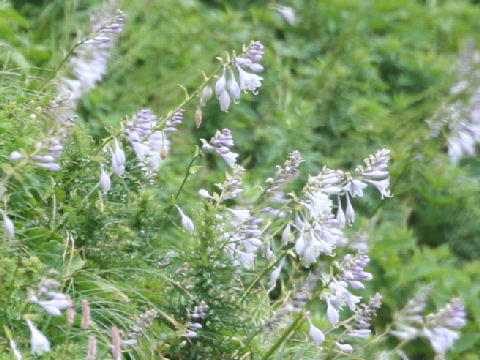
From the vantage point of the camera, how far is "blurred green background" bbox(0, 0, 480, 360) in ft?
17.0

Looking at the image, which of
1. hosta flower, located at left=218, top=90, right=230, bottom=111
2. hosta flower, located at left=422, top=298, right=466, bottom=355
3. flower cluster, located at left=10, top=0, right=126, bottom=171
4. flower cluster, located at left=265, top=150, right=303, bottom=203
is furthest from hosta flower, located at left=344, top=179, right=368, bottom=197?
flower cluster, located at left=10, top=0, right=126, bottom=171

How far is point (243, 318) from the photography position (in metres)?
3.16

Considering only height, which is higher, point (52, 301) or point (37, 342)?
point (52, 301)

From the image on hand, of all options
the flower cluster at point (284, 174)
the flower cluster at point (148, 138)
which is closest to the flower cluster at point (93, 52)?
the flower cluster at point (148, 138)

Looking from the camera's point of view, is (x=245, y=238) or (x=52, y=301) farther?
(x=245, y=238)

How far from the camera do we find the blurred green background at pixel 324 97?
5.17 meters

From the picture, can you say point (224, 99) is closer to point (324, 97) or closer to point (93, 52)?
point (93, 52)

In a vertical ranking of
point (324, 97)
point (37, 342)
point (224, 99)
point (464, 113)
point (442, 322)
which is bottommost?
point (324, 97)

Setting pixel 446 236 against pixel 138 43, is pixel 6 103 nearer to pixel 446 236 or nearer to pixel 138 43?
pixel 138 43

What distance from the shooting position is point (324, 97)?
598 cm

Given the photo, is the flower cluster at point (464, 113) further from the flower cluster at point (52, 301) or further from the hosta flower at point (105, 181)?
the flower cluster at point (52, 301)

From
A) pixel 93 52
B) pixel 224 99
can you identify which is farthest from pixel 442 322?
pixel 93 52

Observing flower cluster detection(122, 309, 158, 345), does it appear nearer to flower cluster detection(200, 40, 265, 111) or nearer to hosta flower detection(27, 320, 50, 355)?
hosta flower detection(27, 320, 50, 355)

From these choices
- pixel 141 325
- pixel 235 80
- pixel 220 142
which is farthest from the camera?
pixel 235 80
